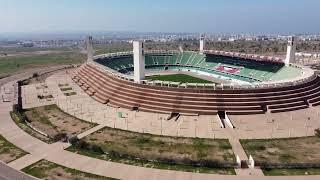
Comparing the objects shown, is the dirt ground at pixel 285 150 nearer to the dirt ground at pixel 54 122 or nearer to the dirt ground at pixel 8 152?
the dirt ground at pixel 54 122

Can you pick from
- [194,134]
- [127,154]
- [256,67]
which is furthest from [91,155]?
[256,67]

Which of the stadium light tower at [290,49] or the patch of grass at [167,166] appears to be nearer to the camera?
the patch of grass at [167,166]

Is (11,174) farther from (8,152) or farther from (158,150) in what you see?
(158,150)

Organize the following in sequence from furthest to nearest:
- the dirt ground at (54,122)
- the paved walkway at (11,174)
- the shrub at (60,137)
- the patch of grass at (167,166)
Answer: the dirt ground at (54,122) → the shrub at (60,137) → the patch of grass at (167,166) → the paved walkway at (11,174)

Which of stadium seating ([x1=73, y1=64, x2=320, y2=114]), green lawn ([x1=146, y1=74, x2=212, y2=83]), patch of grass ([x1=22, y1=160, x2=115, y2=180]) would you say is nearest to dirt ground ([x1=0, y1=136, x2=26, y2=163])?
patch of grass ([x1=22, y1=160, x2=115, y2=180])

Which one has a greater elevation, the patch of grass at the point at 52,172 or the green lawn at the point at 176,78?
the green lawn at the point at 176,78

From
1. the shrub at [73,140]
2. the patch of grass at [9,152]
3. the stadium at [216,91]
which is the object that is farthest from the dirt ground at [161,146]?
the stadium at [216,91]

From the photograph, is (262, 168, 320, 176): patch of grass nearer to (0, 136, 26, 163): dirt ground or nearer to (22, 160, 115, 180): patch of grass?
(22, 160, 115, 180): patch of grass
